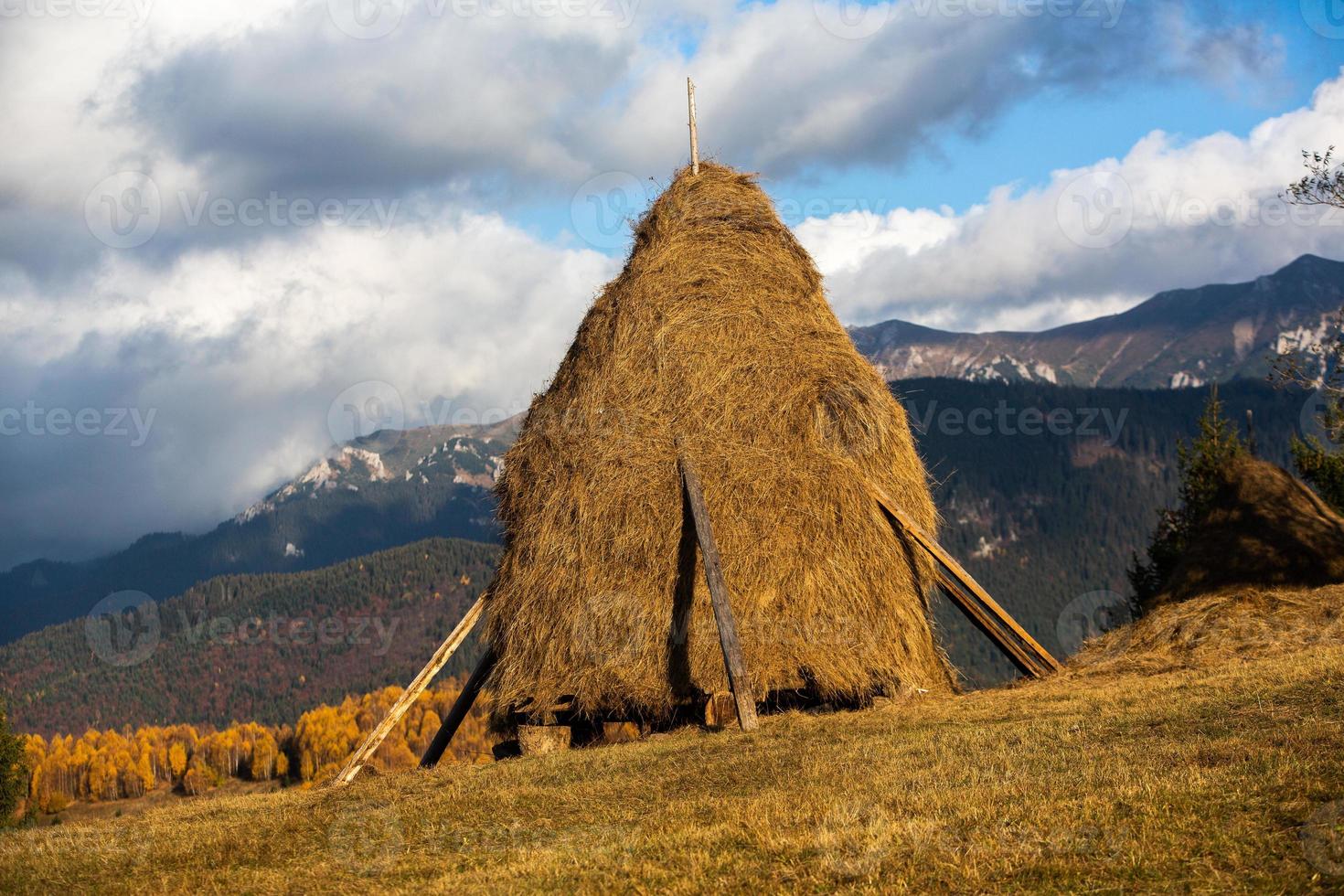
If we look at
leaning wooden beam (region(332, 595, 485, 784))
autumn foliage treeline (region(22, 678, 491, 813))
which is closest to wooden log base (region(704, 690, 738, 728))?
leaning wooden beam (region(332, 595, 485, 784))

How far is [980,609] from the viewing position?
→ 16.4 m

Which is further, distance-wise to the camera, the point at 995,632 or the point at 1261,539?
the point at 1261,539

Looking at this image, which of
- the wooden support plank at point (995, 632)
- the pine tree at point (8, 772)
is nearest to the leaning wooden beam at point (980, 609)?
the wooden support plank at point (995, 632)

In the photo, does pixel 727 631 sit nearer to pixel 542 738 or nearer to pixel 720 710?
pixel 720 710

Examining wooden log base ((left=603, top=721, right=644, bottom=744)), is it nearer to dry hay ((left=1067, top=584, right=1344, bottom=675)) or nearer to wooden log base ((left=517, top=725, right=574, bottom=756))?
wooden log base ((left=517, top=725, right=574, bottom=756))

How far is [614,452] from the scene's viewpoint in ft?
51.2

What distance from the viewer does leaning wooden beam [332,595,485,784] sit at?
1491cm

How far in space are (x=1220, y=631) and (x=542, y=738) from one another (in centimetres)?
953

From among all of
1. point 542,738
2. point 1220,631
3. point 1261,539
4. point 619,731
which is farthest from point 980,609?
point 542,738

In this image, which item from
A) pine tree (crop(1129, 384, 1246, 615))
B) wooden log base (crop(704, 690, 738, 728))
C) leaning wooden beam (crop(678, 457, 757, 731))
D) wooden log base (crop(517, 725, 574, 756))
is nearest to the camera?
leaning wooden beam (crop(678, 457, 757, 731))

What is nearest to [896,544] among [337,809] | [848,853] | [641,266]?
[641,266]

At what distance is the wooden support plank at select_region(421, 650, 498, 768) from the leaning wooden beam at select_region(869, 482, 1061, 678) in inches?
229

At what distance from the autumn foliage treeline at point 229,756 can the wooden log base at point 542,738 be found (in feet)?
366

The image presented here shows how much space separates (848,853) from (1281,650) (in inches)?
415
